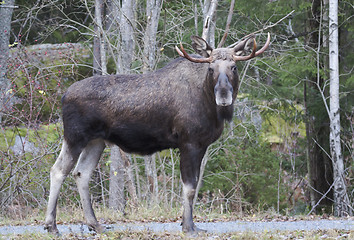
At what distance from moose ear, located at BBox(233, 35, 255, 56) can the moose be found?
0.01 meters

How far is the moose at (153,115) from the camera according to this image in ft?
24.2

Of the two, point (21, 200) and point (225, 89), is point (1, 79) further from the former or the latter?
point (225, 89)

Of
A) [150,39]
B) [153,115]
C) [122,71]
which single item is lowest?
[153,115]

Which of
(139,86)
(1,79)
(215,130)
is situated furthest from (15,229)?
(1,79)

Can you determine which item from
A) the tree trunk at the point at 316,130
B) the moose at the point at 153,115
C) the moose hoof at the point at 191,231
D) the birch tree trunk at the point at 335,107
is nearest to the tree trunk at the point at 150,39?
the moose at the point at 153,115

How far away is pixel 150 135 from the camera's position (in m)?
7.78

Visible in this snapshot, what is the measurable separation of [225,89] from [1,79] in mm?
8410

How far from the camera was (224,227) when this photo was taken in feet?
26.5

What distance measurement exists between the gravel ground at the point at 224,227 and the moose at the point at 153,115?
451mm

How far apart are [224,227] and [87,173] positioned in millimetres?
2101

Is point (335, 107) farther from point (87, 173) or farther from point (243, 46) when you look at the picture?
point (87, 173)

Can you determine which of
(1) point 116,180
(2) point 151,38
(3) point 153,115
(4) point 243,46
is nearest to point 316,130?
(2) point 151,38

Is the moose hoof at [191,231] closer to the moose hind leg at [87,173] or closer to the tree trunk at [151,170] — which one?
the moose hind leg at [87,173]

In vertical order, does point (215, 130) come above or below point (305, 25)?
below
